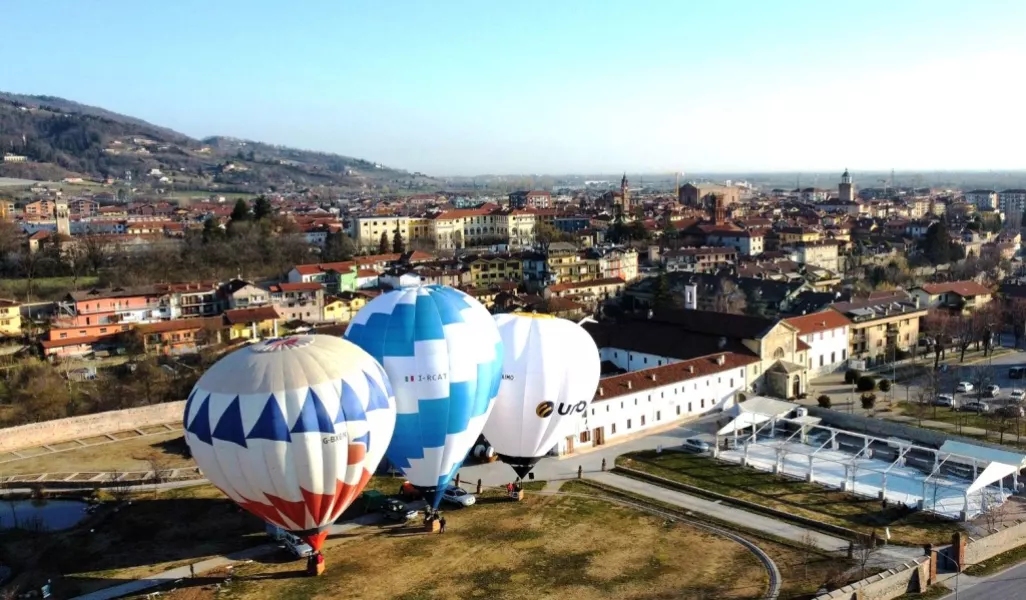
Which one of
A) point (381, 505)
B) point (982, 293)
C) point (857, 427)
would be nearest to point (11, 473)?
point (381, 505)

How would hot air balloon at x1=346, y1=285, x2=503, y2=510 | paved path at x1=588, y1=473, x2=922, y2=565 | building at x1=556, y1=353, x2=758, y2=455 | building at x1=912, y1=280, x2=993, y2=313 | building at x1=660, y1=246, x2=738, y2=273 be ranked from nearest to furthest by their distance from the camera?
paved path at x1=588, y1=473, x2=922, y2=565, hot air balloon at x1=346, y1=285, x2=503, y2=510, building at x1=556, y1=353, x2=758, y2=455, building at x1=912, y1=280, x2=993, y2=313, building at x1=660, y1=246, x2=738, y2=273

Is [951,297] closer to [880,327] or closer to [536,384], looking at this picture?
[880,327]

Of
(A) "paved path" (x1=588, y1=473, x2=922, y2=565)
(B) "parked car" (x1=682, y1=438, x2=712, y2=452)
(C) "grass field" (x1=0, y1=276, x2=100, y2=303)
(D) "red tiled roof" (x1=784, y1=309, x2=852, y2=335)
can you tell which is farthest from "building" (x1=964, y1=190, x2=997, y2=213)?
(A) "paved path" (x1=588, y1=473, x2=922, y2=565)

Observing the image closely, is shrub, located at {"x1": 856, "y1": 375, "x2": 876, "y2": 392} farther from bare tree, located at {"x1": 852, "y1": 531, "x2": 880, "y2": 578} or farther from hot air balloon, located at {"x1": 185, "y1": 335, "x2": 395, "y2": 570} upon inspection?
hot air balloon, located at {"x1": 185, "y1": 335, "x2": 395, "y2": 570}

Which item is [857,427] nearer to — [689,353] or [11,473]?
[689,353]

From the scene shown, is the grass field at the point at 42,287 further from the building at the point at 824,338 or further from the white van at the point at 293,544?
the building at the point at 824,338

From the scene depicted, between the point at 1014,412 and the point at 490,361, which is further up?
the point at 490,361
